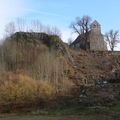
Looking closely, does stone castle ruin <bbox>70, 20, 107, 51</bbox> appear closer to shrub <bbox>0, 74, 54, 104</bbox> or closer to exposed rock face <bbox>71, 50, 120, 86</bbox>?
exposed rock face <bbox>71, 50, 120, 86</bbox>

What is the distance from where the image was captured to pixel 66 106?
45.3m

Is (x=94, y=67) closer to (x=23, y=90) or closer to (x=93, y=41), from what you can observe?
(x=93, y=41)

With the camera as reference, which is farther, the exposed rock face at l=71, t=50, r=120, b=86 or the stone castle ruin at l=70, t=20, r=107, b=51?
the stone castle ruin at l=70, t=20, r=107, b=51

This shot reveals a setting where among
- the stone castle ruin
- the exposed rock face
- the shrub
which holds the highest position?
the stone castle ruin

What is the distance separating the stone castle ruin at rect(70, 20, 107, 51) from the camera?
9444cm

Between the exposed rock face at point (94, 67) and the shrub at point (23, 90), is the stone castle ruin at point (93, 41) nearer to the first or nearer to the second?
the exposed rock face at point (94, 67)

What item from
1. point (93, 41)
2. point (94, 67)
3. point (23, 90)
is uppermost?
point (93, 41)

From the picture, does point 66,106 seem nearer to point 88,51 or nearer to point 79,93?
point 79,93

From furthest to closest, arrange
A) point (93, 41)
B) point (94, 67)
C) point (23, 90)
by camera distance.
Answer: point (93, 41) → point (94, 67) → point (23, 90)

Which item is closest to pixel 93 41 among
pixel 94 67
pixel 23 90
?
pixel 94 67

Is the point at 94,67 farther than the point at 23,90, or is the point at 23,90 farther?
the point at 94,67

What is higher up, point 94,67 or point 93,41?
point 93,41

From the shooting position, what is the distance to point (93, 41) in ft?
317

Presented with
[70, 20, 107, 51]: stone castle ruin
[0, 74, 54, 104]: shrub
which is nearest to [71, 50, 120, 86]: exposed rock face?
[70, 20, 107, 51]: stone castle ruin
